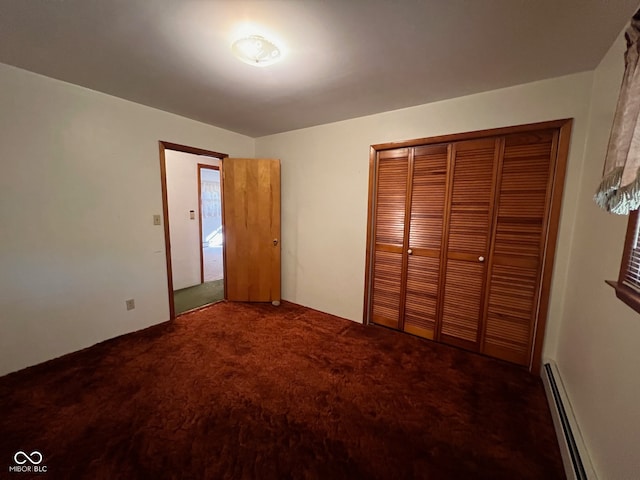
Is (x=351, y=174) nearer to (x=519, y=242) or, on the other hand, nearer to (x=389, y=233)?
(x=389, y=233)

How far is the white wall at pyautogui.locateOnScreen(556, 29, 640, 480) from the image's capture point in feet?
3.20

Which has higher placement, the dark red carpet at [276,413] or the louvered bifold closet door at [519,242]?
the louvered bifold closet door at [519,242]

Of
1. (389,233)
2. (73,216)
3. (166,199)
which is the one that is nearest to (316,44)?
(389,233)

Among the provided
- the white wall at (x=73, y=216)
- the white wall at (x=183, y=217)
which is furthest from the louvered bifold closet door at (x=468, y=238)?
the white wall at (x=183, y=217)

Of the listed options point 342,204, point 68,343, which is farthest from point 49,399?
point 342,204

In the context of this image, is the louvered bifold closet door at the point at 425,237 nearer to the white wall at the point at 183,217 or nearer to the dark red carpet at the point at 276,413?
the dark red carpet at the point at 276,413

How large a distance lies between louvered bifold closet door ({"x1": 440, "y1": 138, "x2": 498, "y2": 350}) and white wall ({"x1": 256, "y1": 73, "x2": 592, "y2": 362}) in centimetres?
27

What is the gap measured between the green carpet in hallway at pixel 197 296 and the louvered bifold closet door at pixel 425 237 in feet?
8.76

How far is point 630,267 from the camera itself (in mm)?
1084

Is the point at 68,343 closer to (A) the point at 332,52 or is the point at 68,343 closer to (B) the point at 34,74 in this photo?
(B) the point at 34,74

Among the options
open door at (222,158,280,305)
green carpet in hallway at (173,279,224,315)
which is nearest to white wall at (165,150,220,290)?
green carpet in hallway at (173,279,224,315)

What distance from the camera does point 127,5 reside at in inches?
47.1

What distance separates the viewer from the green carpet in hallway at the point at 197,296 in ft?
11.1

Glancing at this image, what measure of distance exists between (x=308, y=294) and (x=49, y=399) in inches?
93.7
